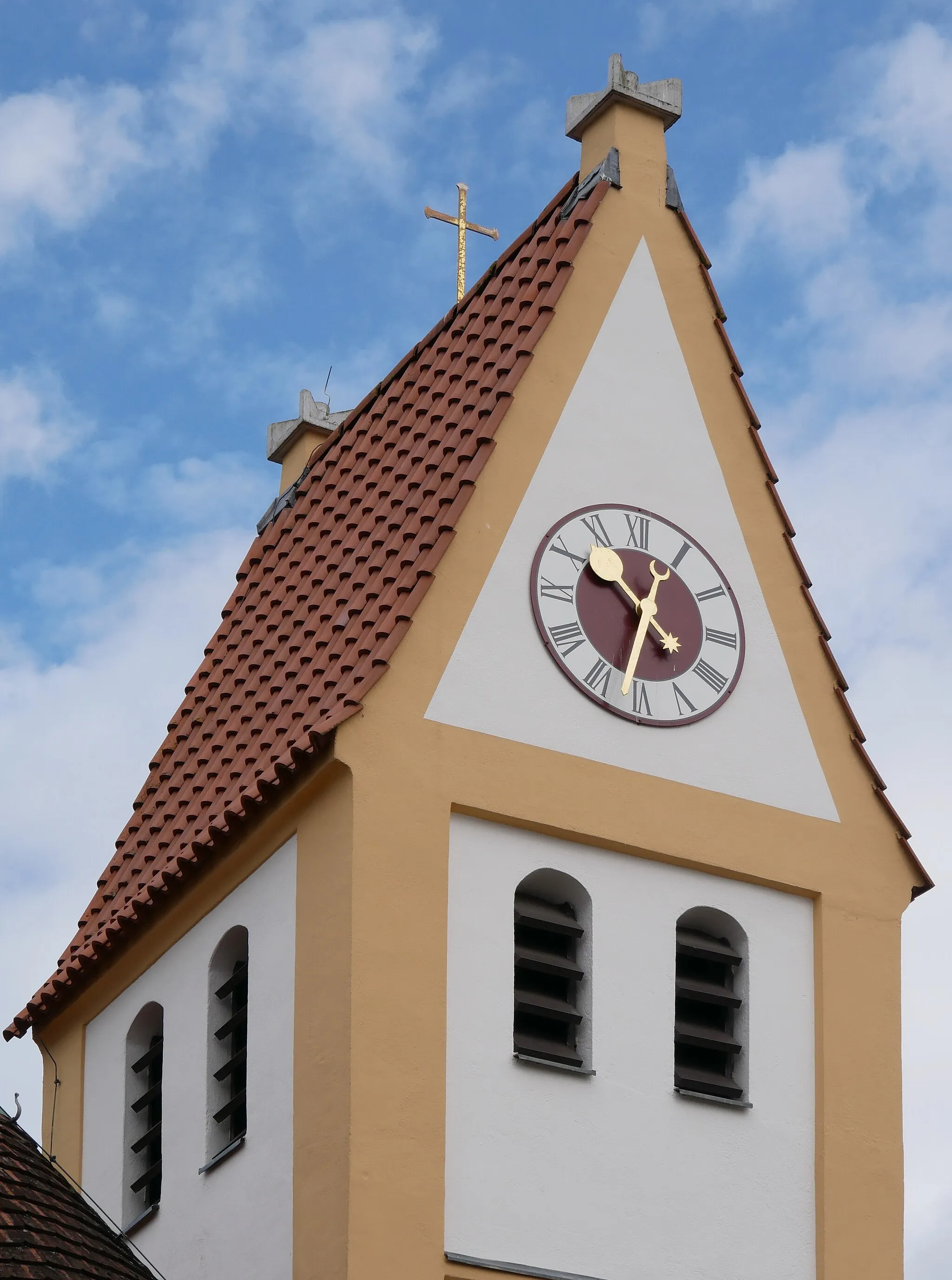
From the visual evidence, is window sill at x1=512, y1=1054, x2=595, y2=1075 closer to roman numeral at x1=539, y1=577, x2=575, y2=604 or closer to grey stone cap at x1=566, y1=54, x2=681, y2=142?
roman numeral at x1=539, y1=577, x2=575, y2=604

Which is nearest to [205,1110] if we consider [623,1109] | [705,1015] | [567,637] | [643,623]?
[623,1109]

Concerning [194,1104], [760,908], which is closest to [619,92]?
[760,908]

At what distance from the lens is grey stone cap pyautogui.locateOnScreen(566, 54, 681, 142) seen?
27.1m

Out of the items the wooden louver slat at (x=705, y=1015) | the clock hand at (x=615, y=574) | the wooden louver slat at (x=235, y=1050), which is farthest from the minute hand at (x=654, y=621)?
the wooden louver slat at (x=235, y=1050)

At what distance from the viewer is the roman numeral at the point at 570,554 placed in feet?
83.1

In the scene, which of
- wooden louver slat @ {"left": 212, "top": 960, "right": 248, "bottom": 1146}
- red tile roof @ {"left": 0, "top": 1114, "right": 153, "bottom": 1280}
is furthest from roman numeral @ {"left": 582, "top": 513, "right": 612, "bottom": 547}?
red tile roof @ {"left": 0, "top": 1114, "right": 153, "bottom": 1280}

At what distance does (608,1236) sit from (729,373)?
23.2ft

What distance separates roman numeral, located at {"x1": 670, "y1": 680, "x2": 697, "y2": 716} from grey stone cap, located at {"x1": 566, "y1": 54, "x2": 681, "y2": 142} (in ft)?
15.5

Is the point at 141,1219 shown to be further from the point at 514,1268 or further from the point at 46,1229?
the point at 514,1268

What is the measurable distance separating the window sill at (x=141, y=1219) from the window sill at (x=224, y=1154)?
0.81m

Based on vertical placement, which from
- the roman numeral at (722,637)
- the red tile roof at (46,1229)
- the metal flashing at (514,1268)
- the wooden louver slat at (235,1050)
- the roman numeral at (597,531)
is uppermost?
the roman numeral at (597,531)

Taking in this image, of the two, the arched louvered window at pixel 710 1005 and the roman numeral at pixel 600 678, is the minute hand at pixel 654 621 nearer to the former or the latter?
the roman numeral at pixel 600 678

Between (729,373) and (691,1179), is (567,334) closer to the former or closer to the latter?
(729,373)

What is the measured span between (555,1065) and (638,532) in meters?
4.32
